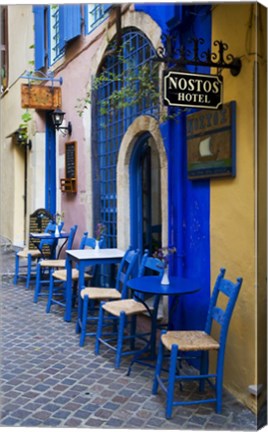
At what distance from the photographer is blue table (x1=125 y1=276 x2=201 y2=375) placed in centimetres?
347

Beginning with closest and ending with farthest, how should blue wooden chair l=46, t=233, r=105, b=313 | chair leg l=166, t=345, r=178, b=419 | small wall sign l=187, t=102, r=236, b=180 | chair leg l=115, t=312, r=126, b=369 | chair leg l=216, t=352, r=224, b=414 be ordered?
chair leg l=166, t=345, r=178, b=419 < chair leg l=216, t=352, r=224, b=414 < small wall sign l=187, t=102, r=236, b=180 < chair leg l=115, t=312, r=126, b=369 < blue wooden chair l=46, t=233, r=105, b=313

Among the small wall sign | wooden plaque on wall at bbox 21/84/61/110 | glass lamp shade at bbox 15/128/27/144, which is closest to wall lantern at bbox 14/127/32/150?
glass lamp shade at bbox 15/128/27/144

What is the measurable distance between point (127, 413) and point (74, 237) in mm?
1852

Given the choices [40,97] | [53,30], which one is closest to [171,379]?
[40,97]

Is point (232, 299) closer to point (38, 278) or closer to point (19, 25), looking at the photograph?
point (38, 278)

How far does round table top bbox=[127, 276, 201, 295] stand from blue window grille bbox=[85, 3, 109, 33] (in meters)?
2.06

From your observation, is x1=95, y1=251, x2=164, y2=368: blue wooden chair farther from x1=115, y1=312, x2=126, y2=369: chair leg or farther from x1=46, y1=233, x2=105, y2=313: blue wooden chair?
x1=46, y1=233, x2=105, y2=313: blue wooden chair

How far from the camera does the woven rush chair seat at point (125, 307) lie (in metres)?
3.96

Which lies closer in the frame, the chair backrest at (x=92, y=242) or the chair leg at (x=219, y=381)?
the chair leg at (x=219, y=381)

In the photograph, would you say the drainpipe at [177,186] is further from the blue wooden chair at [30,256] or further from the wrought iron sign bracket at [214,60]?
the blue wooden chair at [30,256]

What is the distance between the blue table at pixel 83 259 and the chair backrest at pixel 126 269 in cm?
9

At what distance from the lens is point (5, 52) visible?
361cm

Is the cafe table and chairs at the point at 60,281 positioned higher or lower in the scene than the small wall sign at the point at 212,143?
lower

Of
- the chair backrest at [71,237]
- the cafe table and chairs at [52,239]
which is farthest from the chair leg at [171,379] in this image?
the chair backrest at [71,237]
